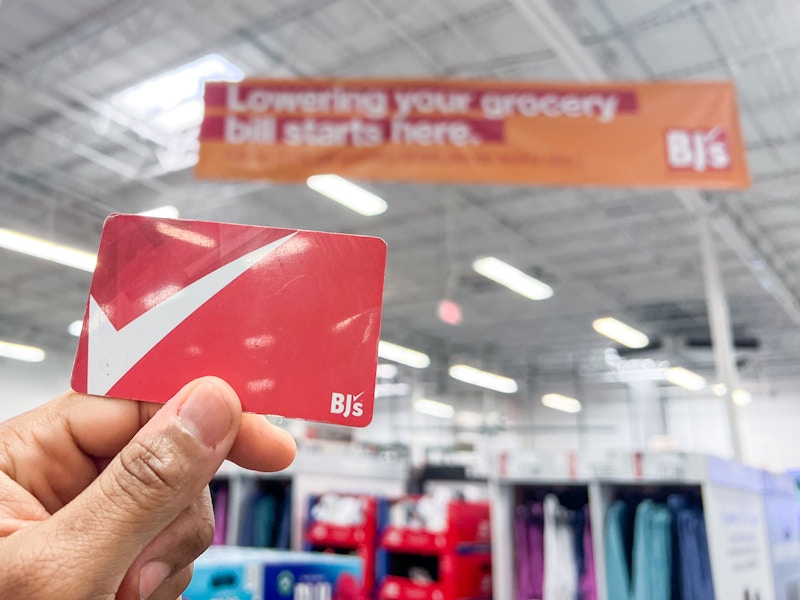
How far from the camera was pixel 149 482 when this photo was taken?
799 mm

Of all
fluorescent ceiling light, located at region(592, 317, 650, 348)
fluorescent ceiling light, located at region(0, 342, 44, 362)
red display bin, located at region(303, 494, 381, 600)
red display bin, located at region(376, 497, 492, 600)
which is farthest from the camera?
fluorescent ceiling light, located at region(0, 342, 44, 362)

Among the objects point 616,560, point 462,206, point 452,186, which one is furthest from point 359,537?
point 462,206

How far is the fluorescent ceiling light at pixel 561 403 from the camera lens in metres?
22.7

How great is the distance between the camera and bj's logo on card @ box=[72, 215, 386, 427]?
0.92 m

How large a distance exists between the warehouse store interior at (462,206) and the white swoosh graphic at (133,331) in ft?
10.5

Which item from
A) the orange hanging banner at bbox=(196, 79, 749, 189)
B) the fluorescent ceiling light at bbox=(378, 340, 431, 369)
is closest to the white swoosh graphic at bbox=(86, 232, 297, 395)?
the orange hanging banner at bbox=(196, 79, 749, 189)

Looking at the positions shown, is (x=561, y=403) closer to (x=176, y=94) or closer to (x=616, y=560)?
(x=176, y=94)

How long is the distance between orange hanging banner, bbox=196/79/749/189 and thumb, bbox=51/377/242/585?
320 cm

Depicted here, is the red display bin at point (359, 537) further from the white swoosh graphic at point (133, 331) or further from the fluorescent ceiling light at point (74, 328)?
the fluorescent ceiling light at point (74, 328)

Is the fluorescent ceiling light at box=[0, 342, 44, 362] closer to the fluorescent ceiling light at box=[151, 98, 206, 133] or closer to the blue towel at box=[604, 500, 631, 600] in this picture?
the fluorescent ceiling light at box=[151, 98, 206, 133]

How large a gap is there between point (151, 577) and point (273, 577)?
157cm

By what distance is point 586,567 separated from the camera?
398 centimetres

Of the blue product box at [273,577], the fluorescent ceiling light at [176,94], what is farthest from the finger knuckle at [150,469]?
the fluorescent ceiling light at [176,94]

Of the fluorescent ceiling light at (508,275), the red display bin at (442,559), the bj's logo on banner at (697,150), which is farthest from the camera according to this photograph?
the fluorescent ceiling light at (508,275)
